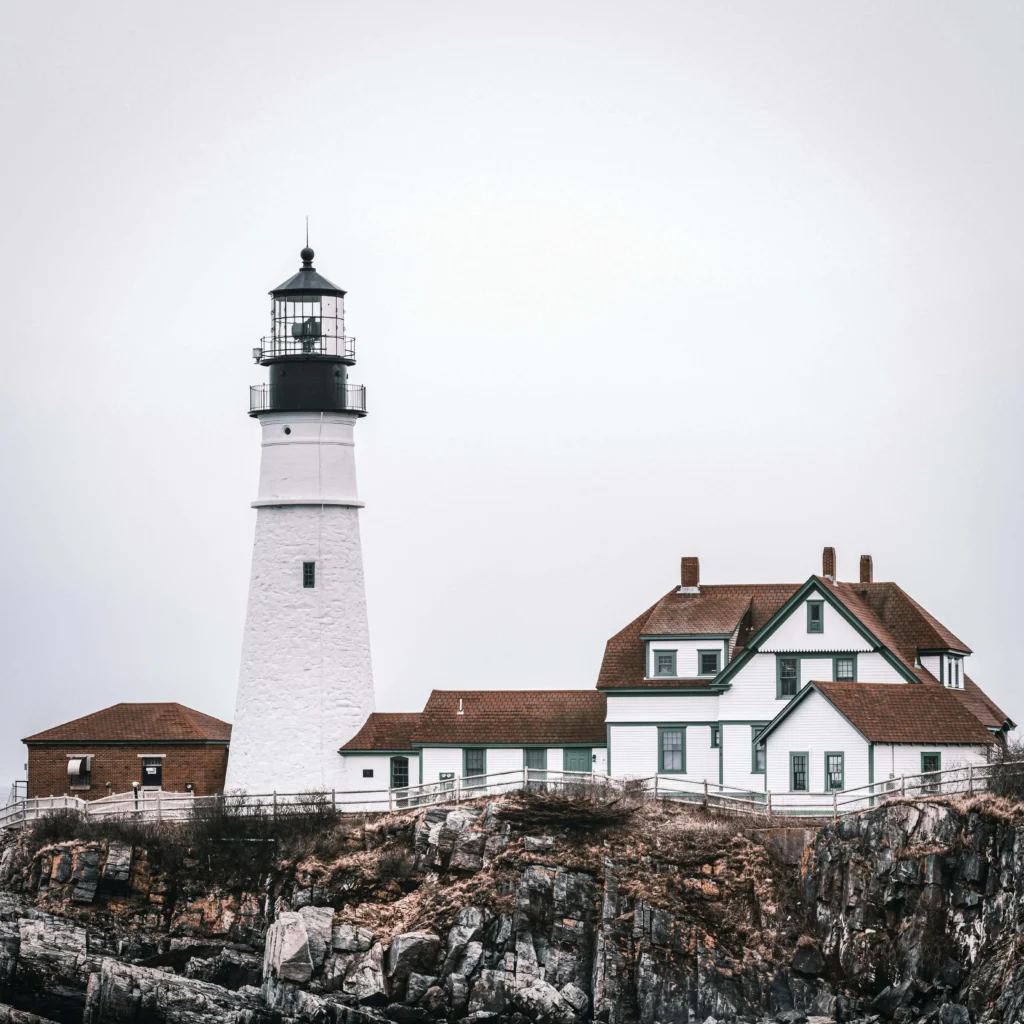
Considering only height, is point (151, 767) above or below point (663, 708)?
below

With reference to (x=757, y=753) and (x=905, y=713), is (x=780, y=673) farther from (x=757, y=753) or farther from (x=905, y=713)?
(x=905, y=713)

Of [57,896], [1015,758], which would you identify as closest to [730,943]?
[1015,758]

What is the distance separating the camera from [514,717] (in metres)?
62.1

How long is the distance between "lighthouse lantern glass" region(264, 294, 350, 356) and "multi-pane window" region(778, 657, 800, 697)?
45.0 ft

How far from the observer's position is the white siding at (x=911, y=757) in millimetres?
56156

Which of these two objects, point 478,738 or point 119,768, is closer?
point 478,738

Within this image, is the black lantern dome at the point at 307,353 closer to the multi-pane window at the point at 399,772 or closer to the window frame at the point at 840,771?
the multi-pane window at the point at 399,772

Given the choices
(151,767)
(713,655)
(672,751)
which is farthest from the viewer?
(151,767)

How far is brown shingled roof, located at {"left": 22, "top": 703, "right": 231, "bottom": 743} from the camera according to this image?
6506cm

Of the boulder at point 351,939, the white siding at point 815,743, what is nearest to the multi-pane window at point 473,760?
the white siding at point 815,743

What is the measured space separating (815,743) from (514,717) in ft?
26.8

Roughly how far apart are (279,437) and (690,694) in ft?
39.6

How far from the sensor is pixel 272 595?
62969mm

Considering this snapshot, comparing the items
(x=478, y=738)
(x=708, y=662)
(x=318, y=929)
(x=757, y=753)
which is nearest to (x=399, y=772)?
(x=478, y=738)
